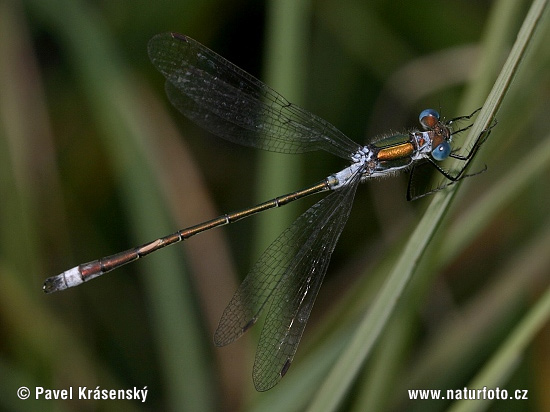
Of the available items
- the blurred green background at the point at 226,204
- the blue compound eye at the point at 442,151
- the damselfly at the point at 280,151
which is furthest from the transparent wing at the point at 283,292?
the blue compound eye at the point at 442,151

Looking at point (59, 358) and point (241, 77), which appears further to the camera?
point (59, 358)

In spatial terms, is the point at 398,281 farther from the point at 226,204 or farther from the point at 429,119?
the point at 226,204

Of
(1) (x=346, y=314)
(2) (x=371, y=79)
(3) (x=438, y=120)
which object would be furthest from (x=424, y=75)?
(1) (x=346, y=314)

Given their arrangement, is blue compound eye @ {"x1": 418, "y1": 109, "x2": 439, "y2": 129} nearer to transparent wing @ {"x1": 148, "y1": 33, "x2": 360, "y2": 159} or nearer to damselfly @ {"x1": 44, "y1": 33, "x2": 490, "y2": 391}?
damselfly @ {"x1": 44, "y1": 33, "x2": 490, "y2": 391}

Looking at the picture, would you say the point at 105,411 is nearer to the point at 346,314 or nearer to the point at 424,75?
the point at 346,314

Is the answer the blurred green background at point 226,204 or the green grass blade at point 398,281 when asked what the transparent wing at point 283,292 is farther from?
the green grass blade at point 398,281

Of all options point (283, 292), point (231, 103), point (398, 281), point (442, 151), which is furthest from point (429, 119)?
point (398, 281)
